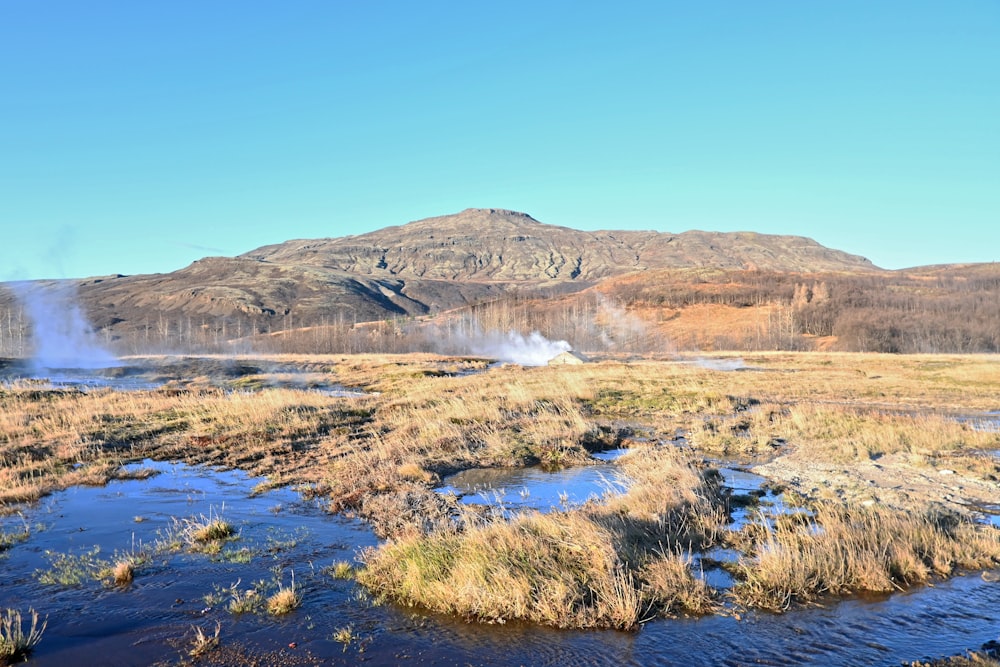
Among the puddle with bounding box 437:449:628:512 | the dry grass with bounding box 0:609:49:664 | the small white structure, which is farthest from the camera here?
the small white structure

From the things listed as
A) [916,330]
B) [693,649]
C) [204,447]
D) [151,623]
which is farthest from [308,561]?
[916,330]

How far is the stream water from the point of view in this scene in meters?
6.94

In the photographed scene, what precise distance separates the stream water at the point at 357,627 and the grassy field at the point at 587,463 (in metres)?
0.38

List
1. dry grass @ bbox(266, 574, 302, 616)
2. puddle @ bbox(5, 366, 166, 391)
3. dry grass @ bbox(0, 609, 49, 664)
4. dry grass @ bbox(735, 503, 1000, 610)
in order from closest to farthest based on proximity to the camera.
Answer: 1. dry grass @ bbox(0, 609, 49, 664)
2. dry grass @ bbox(266, 574, 302, 616)
3. dry grass @ bbox(735, 503, 1000, 610)
4. puddle @ bbox(5, 366, 166, 391)

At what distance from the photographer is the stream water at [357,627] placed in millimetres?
6941

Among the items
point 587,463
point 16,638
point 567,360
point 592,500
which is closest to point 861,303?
point 567,360

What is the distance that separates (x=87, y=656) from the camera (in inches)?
275

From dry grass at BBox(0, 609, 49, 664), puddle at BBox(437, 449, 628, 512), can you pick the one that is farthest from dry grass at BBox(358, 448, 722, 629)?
dry grass at BBox(0, 609, 49, 664)

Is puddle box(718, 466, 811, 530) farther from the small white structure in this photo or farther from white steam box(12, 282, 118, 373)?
white steam box(12, 282, 118, 373)

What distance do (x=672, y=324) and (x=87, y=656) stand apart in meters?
123

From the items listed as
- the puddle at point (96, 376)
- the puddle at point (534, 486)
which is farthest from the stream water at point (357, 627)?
the puddle at point (96, 376)

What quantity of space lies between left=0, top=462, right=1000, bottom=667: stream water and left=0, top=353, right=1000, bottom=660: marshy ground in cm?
23

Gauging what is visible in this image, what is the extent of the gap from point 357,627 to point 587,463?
1047 cm

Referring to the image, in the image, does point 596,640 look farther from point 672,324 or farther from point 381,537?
point 672,324
